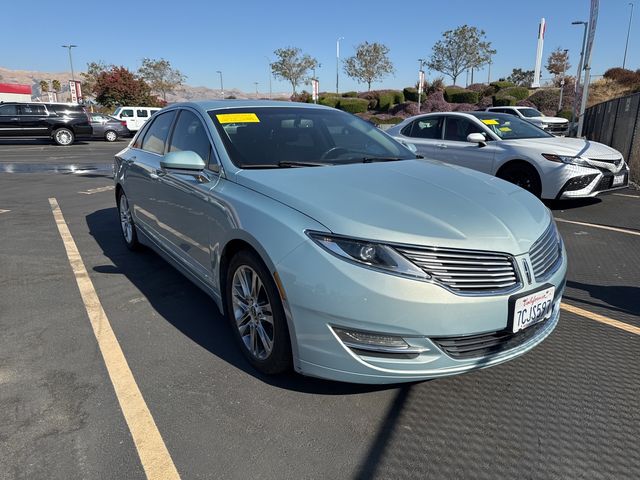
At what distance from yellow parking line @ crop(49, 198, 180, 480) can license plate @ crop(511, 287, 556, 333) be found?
1.71 m

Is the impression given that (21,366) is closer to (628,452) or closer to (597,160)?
(628,452)

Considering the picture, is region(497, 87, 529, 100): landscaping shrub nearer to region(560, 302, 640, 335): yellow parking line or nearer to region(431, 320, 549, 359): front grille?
region(560, 302, 640, 335): yellow parking line

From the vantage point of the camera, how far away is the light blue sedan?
2154 millimetres

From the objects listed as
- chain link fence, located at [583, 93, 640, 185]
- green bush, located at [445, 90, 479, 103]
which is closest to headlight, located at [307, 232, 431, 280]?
chain link fence, located at [583, 93, 640, 185]

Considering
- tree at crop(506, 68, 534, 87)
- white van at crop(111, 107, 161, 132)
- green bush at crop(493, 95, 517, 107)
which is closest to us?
white van at crop(111, 107, 161, 132)

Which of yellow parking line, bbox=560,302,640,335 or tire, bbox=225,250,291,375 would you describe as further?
yellow parking line, bbox=560,302,640,335

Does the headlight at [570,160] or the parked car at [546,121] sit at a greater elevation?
the parked car at [546,121]

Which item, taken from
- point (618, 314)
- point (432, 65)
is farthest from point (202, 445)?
point (432, 65)

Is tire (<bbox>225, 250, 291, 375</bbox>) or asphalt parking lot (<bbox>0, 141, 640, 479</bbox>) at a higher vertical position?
tire (<bbox>225, 250, 291, 375</bbox>)

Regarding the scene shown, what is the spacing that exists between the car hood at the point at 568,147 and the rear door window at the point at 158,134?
5.23 meters

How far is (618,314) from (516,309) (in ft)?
6.14

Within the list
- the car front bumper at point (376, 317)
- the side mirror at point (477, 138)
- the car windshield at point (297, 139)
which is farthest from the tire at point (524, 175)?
the car front bumper at point (376, 317)

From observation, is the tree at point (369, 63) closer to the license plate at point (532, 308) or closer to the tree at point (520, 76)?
the tree at point (520, 76)

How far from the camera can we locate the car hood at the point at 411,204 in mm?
2244
